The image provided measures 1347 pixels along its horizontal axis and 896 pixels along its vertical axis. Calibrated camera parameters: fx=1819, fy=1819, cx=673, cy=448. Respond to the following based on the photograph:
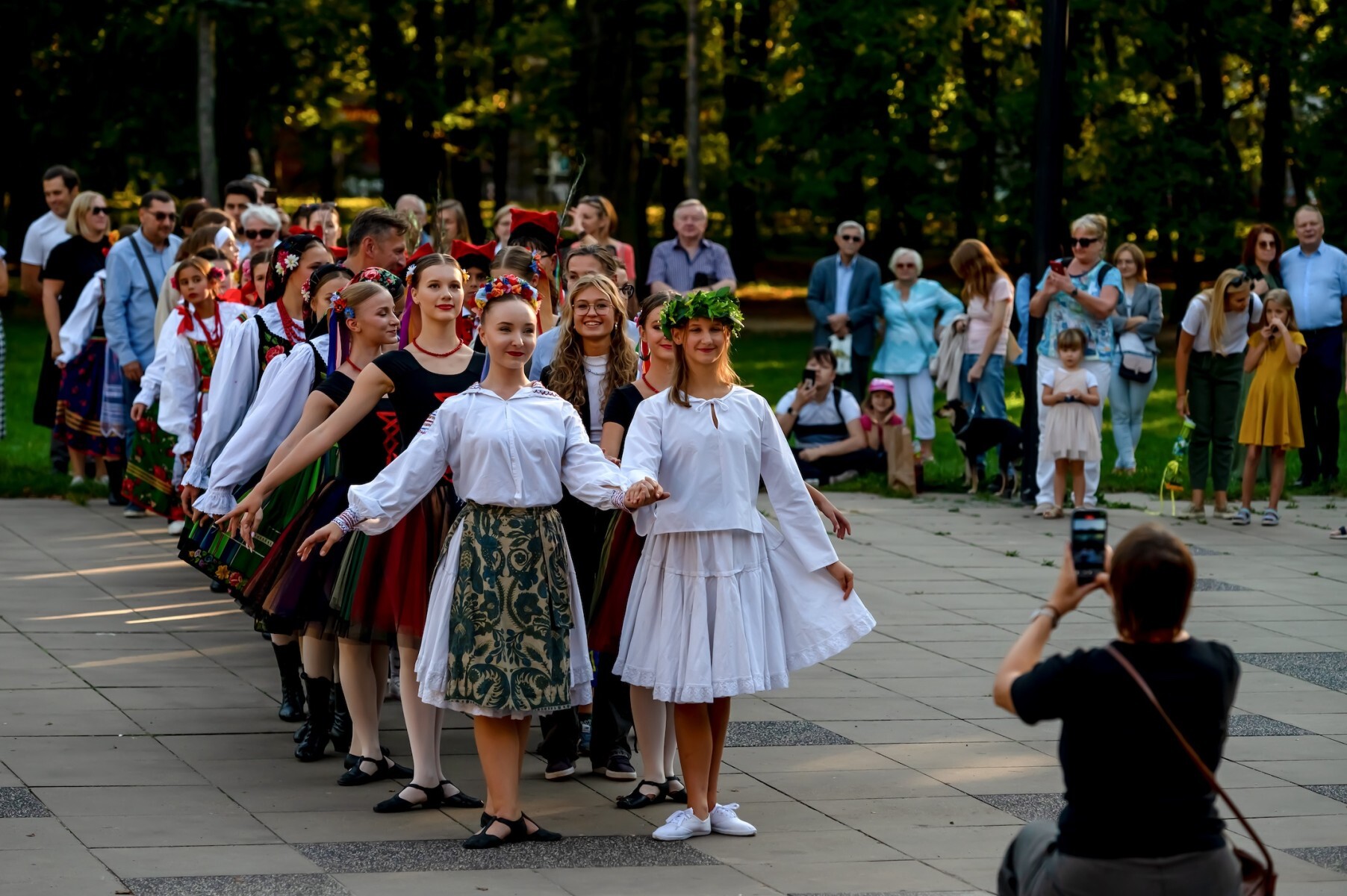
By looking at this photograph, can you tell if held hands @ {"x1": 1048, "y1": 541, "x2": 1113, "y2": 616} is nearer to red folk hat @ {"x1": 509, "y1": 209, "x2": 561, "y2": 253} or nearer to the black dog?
red folk hat @ {"x1": 509, "y1": 209, "x2": 561, "y2": 253}

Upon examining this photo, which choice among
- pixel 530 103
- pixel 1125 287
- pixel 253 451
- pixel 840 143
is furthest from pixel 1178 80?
A: pixel 253 451

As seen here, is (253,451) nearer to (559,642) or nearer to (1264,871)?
(559,642)

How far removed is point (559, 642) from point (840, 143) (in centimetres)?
2457

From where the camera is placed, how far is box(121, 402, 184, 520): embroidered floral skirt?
11.3 m

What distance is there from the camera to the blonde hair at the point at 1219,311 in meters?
13.4

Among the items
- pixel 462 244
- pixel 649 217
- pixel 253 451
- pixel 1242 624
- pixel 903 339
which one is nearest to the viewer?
pixel 253 451

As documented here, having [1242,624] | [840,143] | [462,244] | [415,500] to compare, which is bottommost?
[1242,624]

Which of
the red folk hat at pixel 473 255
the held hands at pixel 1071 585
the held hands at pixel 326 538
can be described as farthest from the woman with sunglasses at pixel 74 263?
the held hands at pixel 1071 585

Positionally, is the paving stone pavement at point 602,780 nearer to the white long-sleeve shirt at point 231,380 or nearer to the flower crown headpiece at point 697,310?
the white long-sleeve shirt at point 231,380

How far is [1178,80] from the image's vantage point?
30359 millimetres

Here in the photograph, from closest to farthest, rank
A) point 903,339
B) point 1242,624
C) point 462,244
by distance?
point 462,244 < point 1242,624 < point 903,339

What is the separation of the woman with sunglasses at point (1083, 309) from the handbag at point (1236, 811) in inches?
373

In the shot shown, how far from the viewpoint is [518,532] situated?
20.2ft

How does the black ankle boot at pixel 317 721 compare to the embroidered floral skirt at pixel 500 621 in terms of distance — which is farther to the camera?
the black ankle boot at pixel 317 721
